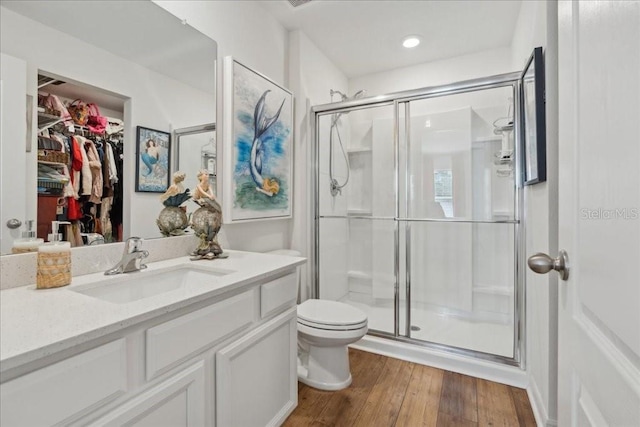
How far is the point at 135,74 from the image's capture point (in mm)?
1377

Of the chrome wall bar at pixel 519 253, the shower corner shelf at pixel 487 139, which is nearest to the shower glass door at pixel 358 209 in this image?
the shower corner shelf at pixel 487 139

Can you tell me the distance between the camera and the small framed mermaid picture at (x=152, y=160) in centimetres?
140

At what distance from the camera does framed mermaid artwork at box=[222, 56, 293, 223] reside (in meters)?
1.81

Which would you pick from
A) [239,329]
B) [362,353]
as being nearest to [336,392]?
[362,353]

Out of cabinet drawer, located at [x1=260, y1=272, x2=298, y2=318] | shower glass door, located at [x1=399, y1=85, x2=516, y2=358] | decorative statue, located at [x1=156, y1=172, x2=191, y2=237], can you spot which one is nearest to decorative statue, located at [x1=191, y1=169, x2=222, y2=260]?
decorative statue, located at [x1=156, y1=172, x2=191, y2=237]

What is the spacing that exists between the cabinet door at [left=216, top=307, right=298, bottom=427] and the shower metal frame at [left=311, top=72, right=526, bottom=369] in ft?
3.50

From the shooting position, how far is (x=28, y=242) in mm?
1052

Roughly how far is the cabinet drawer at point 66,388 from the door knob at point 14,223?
66 cm

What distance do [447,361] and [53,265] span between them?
85.5 inches

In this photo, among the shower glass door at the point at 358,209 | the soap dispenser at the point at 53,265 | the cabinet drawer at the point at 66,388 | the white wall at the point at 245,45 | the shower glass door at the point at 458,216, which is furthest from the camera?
the shower glass door at the point at 358,209

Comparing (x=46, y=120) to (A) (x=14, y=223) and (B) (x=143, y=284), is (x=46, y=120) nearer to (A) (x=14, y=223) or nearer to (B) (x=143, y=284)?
(A) (x=14, y=223)

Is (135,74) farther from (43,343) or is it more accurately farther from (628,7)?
(628,7)

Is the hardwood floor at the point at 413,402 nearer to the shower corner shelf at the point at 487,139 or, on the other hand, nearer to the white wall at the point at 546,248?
the white wall at the point at 546,248

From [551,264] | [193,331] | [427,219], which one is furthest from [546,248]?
[193,331]
